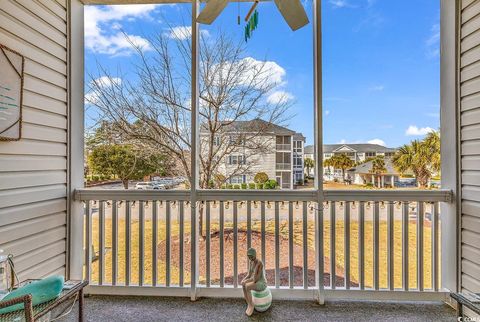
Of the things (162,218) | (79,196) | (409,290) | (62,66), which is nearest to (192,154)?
(162,218)

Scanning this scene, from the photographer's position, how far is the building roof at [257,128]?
92.3 inches

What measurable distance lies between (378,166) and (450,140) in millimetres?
556

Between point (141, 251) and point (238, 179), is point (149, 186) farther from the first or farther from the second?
point (238, 179)

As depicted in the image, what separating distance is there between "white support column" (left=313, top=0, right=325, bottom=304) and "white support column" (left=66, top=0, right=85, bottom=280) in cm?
211

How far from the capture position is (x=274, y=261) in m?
2.31

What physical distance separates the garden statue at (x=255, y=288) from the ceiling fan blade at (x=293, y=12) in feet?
5.15

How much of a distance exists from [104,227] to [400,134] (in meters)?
2.81

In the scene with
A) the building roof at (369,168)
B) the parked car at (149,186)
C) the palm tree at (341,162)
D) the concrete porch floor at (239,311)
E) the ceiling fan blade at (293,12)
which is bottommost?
the concrete porch floor at (239,311)

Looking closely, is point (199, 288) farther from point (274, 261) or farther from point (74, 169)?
point (74, 169)

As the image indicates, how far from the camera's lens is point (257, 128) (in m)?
2.37

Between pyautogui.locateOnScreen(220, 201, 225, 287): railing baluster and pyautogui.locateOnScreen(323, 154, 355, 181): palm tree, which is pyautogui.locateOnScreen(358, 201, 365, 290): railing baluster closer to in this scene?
pyautogui.locateOnScreen(323, 154, 355, 181): palm tree

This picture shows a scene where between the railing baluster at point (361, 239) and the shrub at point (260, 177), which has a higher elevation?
the shrub at point (260, 177)

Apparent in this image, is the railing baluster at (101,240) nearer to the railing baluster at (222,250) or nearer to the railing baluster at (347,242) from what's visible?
the railing baluster at (222,250)

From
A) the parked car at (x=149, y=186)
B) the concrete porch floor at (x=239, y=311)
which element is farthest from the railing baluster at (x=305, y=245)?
the parked car at (x=149, y=186)
